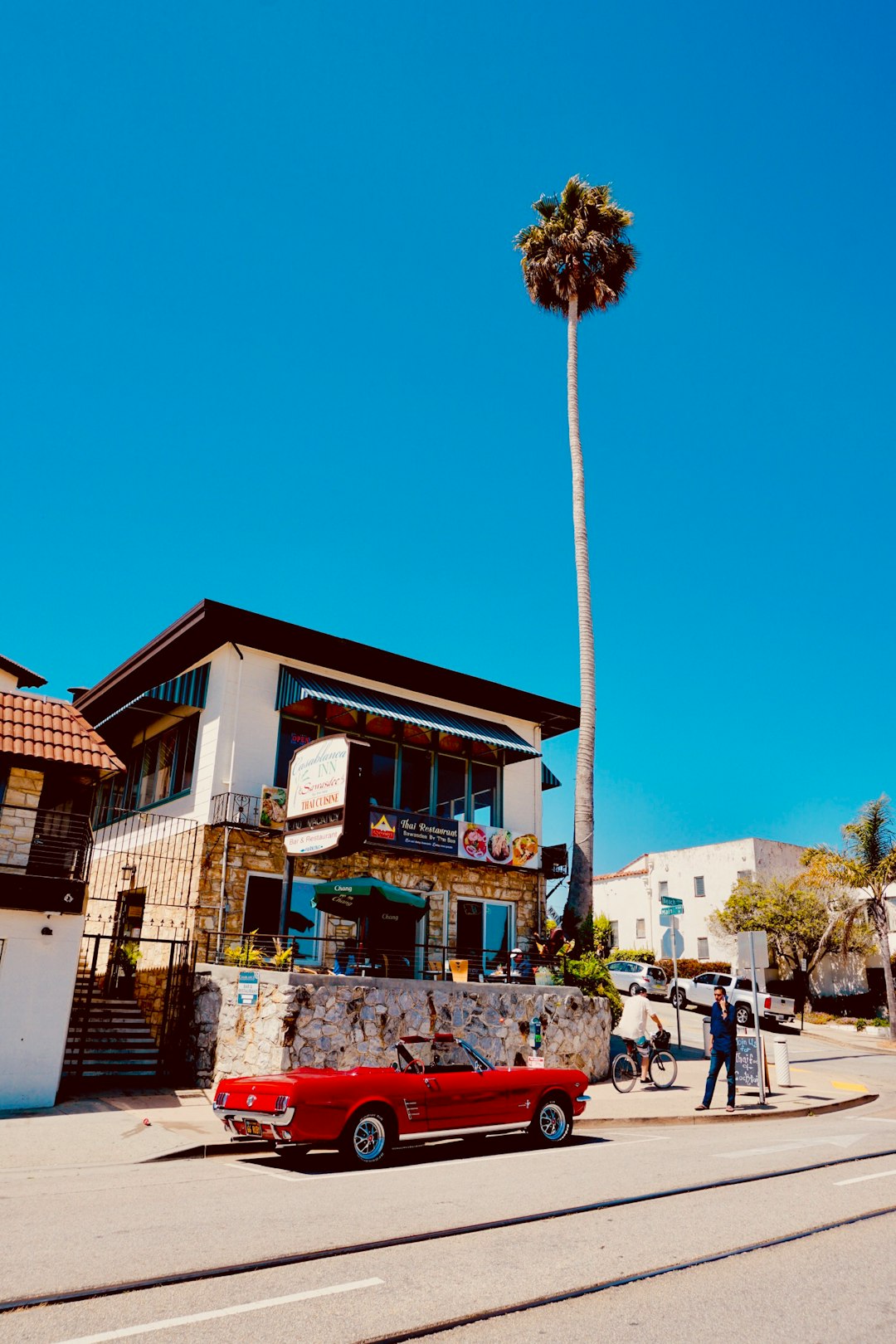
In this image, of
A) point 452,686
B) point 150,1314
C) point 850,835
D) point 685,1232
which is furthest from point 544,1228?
point 850,835

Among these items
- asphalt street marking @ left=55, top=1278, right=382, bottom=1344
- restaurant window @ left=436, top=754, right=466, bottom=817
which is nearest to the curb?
asphalt street marking @ left=55, top=1278, right=382, bottom=1344

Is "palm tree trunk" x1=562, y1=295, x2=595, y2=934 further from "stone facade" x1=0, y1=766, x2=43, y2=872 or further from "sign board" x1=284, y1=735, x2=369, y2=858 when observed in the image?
"stone facade" x1=0, y1=766, x2=43, y2=872

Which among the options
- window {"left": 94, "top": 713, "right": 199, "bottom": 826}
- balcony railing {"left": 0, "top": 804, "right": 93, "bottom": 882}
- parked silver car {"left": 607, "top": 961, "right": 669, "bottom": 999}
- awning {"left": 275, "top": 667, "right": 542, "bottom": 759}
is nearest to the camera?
balcony railing {"left": 0, "top": 804, "right": 93, "bottom": 882}

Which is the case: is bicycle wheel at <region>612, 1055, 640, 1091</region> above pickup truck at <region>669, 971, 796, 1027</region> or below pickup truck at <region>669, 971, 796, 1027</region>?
below

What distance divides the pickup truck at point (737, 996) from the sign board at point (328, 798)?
14.1 metres

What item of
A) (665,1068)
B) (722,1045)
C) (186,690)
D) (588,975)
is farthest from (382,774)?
(722,1045)

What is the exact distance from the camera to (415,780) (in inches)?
917

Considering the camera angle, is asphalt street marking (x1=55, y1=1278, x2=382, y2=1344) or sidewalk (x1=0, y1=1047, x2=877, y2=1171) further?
→ sidewalk (x1=0, y1=1047, x2=877, y2=1171)

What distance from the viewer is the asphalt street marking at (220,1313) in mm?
4477

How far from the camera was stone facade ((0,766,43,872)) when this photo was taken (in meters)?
15.3

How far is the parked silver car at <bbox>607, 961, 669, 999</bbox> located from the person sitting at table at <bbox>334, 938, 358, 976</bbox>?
15.3 m

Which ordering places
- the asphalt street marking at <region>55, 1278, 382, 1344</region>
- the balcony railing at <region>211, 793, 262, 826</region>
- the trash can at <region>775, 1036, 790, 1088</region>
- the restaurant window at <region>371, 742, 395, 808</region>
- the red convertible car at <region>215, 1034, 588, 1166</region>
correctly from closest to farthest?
the asphalt street marking at <region>55, 1278, 382, 1344</region>
the red convertible car at <region>215, 1034, 588, 1166</region>
the trash can at <region>775, 1036, 790, 1088</region>
the balcony railing at <region>211, 793, 262, 826</region>
the restaurant window at <region>371, 742, 395, 808</region>

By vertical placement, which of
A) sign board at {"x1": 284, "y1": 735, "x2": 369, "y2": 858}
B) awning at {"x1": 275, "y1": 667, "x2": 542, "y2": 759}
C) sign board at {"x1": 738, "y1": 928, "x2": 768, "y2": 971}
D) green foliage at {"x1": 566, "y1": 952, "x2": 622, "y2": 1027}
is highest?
awning at {"x1": 275, "y1": 667, "x2": 542, "y2": 759}

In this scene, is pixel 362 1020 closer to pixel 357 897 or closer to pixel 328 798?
pixel 357 897
